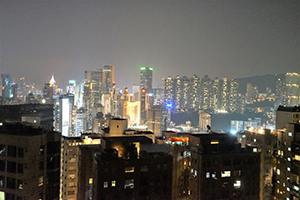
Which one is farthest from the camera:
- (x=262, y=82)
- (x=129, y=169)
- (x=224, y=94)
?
(x=262, y=82)

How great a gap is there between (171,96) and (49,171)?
108 meters

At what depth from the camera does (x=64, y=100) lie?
8200cm

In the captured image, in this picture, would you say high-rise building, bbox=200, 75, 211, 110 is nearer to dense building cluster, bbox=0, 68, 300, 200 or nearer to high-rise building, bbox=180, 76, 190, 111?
high-rise building, bbox=180, 76, 190, 111

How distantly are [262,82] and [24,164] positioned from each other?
128m

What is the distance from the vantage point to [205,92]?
11488cm

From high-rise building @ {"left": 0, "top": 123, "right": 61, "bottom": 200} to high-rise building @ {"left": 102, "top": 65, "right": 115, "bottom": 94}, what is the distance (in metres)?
121

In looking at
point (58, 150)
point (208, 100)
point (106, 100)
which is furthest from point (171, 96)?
point (58, 150)

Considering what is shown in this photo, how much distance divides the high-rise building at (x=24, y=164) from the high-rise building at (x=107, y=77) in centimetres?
12057

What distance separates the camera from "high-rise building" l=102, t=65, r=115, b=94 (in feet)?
443

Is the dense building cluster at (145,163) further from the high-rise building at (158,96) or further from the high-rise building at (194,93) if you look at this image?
the high-rise building at (158,96)

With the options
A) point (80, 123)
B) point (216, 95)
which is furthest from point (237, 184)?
point (216, 95)

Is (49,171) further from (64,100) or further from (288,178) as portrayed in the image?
(64,100)

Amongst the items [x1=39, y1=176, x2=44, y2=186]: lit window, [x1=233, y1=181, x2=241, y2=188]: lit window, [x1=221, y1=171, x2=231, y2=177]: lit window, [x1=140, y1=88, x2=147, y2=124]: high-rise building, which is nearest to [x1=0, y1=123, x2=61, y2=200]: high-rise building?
[x1=39, y1=176, x2=44, y2=186]: lit window

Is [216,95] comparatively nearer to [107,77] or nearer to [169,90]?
[169,90]
